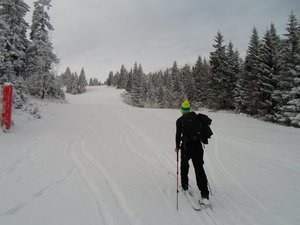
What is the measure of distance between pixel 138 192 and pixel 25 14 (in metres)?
23.0

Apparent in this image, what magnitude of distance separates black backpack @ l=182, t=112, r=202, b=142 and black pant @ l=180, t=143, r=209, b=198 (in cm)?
16

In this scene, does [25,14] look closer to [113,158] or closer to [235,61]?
[113,158]

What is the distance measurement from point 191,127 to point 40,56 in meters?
25.1

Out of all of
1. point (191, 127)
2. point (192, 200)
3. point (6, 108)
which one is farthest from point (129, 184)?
point (6, 108)

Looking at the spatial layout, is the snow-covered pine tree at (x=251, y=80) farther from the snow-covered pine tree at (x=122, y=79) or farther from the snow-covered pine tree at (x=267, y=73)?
the snow-covered pine tree at (x=122, y=79)

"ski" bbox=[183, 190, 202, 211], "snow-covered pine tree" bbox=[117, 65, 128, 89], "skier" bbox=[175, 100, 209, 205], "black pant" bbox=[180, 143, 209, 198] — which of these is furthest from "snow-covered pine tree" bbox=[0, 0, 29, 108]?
"snow-covered pine tree" bbox=[117, 65, 128, 89]

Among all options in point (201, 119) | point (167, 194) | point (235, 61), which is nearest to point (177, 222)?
point (167, 194)

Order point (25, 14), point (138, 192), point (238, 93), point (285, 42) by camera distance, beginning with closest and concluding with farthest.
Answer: point (138, 192) → point (25, 14) → point (285, 42) → point (238, 93)

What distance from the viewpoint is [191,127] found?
4.28 metres

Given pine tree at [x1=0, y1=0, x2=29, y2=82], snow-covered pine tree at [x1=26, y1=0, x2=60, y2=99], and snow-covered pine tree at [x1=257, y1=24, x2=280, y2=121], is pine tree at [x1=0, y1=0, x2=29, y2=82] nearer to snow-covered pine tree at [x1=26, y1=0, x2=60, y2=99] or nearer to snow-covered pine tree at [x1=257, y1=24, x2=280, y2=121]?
snow-covered pine tree at [x1=26, y1=0, x2=60, y2=99]

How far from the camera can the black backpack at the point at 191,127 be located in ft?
13.9

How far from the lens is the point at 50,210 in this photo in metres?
3.38

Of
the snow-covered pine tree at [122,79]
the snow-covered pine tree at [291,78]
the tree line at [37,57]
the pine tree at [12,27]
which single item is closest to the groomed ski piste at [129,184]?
the pine tree at [12,27]

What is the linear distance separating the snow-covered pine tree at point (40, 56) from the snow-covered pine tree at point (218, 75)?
24.2m
